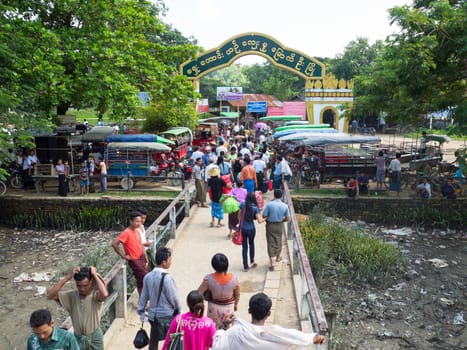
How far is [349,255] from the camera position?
11.3m

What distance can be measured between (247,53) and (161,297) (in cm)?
2015

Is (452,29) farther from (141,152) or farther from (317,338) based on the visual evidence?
(317,338)

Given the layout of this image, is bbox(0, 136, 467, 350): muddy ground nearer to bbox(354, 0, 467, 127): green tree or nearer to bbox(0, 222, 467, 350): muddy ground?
bbox(0, 222, 467, 350): muddy ground

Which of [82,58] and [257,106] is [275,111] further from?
[82,58]

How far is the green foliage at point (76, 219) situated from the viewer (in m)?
15.1

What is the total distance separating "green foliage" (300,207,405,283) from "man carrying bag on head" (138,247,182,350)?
6038 millimetres

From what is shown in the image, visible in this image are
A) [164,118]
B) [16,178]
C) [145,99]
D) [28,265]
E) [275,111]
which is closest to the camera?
[28,265]

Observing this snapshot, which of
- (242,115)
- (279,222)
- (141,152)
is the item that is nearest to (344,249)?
(279,222)

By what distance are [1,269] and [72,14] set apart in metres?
8.51

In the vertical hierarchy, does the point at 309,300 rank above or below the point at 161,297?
below

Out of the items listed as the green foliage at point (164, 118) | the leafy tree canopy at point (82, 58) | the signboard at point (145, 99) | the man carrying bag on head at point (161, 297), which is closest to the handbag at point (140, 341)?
the man carrying bag on head at point (161, 297)

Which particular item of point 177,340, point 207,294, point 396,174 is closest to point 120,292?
point 207,294

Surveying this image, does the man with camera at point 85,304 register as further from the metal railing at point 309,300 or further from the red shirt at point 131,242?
the metal railing at point 309,300

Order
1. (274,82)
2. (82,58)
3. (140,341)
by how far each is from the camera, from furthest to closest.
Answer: (274,82)
(82,58)
(140,341)
